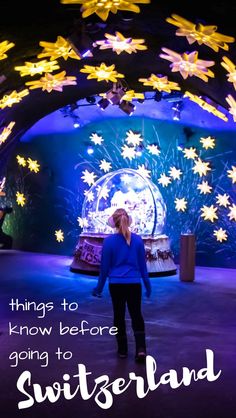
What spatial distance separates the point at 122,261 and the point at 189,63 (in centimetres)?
297

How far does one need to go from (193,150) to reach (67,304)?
6498mm

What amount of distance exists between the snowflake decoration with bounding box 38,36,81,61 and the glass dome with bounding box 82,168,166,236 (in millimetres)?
4972

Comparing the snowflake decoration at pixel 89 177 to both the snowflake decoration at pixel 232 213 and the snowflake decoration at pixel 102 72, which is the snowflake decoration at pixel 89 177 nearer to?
the snowflake decoration at pixel 232 213

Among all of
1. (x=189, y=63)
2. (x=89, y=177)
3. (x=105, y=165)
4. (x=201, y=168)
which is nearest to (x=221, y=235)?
(x=201, y=168)

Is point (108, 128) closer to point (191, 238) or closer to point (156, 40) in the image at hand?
point (191, 238)

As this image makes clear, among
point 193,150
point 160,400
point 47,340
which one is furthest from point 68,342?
point 193,150

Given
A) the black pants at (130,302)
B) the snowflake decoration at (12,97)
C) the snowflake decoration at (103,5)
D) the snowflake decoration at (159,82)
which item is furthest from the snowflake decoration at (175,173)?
the black pants at (130,302)

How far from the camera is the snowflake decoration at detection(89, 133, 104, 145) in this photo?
535 inches

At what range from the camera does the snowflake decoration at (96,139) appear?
13.6 meters

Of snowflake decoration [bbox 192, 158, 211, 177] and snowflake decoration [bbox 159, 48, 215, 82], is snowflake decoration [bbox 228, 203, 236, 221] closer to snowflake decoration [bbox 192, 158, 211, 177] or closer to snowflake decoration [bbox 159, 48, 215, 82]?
snowflake decoration [bbox 192, 158, 211, 177]

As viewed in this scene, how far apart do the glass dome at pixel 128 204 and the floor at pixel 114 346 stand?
1789 mm

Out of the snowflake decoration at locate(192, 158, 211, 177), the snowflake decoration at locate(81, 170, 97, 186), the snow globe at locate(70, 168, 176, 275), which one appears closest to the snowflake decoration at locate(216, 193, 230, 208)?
the snowflake decoration at locate(192, 158, 211, 177)

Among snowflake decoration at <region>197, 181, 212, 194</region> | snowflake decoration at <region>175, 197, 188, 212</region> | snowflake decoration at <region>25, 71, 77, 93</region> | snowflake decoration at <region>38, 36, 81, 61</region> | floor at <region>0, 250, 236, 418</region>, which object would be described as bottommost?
floor at <region>0, 250, 236, 418</region>

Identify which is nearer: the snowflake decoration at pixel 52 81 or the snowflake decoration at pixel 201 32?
the snowflake decoration at pixel 201 32
